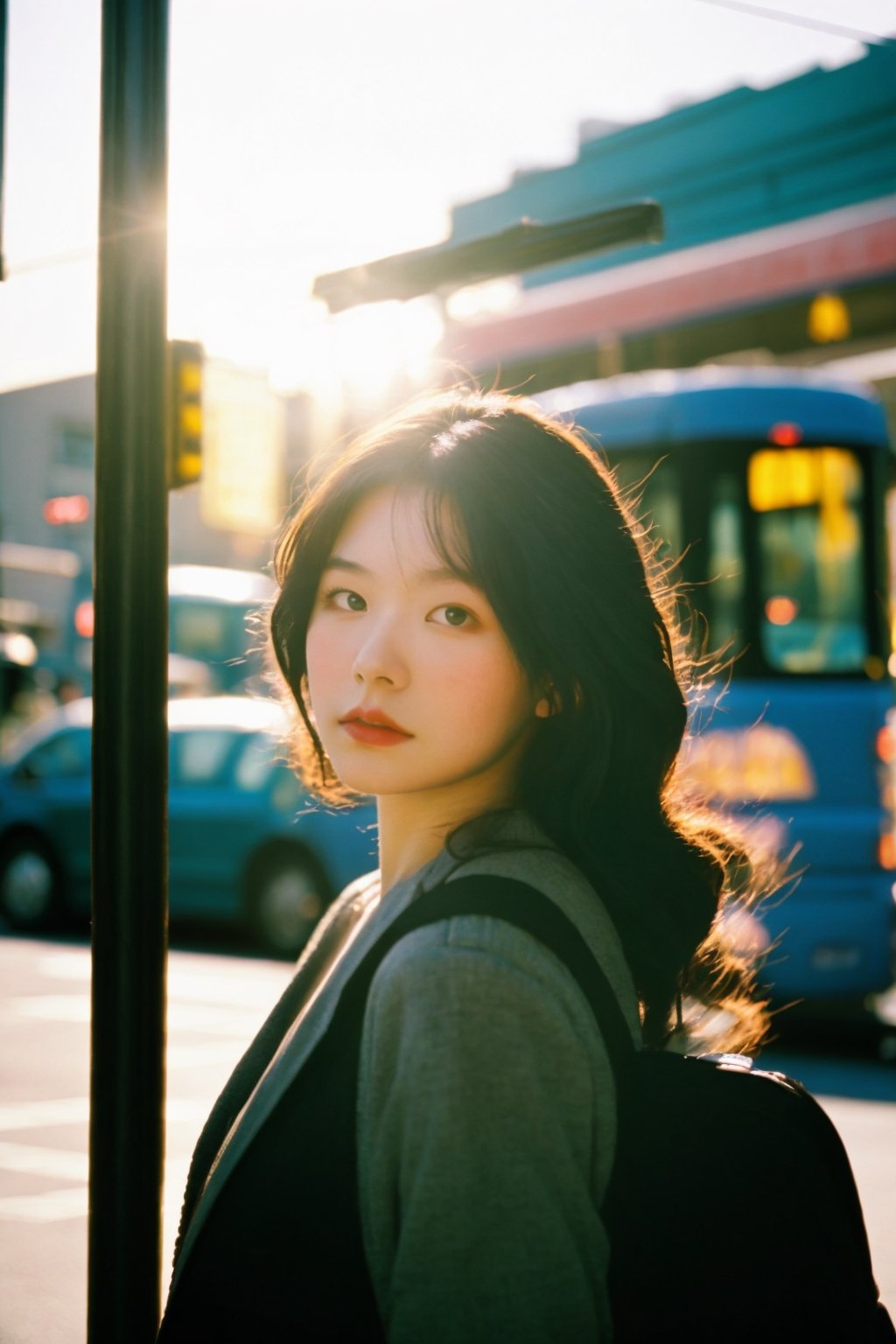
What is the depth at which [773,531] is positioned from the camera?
7.36 metres

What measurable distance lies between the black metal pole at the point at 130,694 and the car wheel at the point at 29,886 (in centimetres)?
970

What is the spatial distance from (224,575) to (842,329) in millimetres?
14954

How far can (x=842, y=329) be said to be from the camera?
A: 9852mm

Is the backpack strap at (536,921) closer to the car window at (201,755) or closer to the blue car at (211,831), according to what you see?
the blue car at (211,831)

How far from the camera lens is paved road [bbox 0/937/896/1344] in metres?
3.90

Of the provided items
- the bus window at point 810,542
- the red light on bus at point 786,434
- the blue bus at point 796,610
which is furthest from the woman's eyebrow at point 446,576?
the red light on bus at point 786,434

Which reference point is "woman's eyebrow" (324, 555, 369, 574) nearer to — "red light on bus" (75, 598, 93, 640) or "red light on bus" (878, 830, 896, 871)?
"red light on bus" (878, 830, 896, 871)

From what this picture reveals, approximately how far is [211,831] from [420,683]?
875 cm

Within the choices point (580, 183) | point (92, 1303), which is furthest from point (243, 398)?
point (92, 1303)

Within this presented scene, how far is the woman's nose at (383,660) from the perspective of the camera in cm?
138

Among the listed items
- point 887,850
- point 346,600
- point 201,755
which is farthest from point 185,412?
point 201,755

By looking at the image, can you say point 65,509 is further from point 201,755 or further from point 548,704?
point 548,704

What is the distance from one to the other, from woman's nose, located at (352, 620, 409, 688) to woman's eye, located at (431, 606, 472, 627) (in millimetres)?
43

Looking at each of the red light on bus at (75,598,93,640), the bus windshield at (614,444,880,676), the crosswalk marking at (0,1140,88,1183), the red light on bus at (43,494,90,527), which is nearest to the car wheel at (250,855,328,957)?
the bus windshield at (614,444,880,676)
